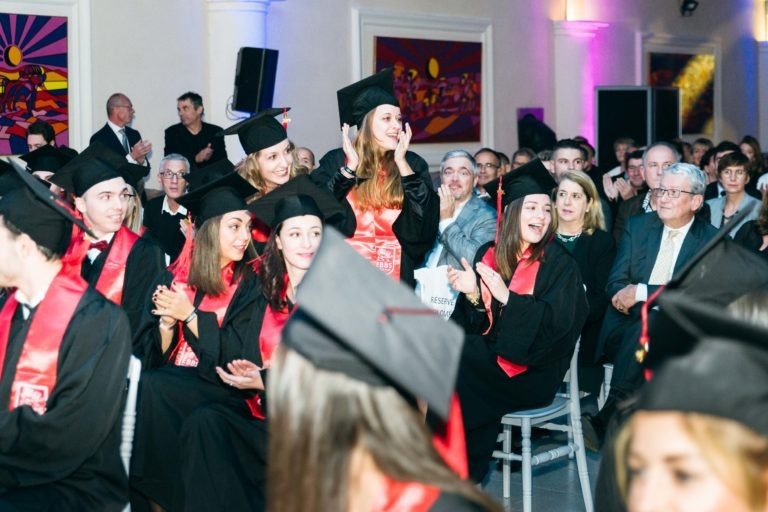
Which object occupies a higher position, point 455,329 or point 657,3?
point 657,3

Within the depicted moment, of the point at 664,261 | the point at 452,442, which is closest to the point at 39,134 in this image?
the point at 664,261

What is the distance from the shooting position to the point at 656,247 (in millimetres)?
6414

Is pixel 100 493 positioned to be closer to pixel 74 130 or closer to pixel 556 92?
pixel 74 130

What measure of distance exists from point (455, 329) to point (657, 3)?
17.1 meters

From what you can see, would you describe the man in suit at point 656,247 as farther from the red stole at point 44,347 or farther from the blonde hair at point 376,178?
the red stole at point 44,347

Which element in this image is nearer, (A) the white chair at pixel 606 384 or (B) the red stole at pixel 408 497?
Result: (B) the red stole at pixel 408 497

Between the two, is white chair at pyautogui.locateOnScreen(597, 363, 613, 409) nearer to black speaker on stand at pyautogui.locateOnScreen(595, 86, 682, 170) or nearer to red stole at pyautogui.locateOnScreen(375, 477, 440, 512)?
red stole at pyautogui.locateOnScreen(375, 477, 440, 512)

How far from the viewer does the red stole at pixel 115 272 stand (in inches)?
218

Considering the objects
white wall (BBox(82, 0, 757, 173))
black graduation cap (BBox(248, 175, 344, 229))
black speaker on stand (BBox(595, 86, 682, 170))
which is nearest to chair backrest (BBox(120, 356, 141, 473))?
black graduation cap (BBox(248, 175, 344, 229))

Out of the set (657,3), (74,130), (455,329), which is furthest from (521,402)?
(657,3)

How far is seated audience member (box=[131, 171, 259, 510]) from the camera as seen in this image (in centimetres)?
502

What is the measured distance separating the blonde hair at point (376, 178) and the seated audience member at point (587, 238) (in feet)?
4.85

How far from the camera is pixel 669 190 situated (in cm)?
632

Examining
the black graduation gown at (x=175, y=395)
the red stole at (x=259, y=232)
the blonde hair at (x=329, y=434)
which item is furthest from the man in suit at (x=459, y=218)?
the blonde hair at (x=329, y=434)
